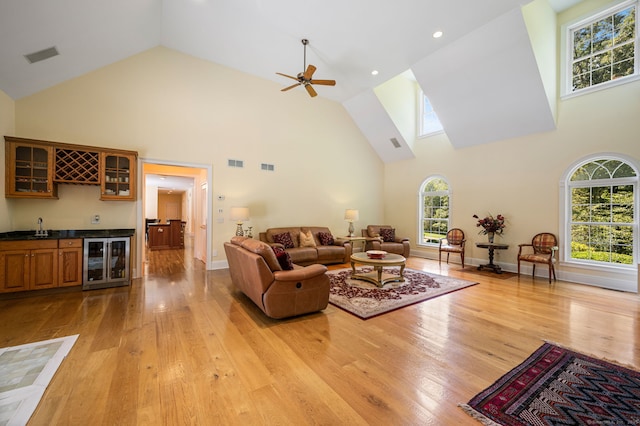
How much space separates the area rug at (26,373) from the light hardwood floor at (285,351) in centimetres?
7

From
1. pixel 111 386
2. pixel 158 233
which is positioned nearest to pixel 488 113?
pixel 111 386

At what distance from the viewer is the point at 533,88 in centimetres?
518

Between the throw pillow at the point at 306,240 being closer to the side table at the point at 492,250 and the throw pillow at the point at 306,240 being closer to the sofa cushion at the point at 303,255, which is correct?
the sofa cushion at the point at 303,255

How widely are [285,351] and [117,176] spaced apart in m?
4.51

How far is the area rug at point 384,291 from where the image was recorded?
372 centimetres

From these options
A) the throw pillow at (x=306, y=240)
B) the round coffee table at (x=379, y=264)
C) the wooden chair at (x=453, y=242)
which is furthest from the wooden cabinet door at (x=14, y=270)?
the wooden chair at (x=453, y=242)

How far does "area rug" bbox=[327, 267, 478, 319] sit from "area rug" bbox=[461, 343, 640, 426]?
62.1 inches

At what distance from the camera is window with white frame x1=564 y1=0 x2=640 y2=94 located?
477 cm

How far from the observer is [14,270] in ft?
12.4

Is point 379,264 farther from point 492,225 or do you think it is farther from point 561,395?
Result: point 492,225

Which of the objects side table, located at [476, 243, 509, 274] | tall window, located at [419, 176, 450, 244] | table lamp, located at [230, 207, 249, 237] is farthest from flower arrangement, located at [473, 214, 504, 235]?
table lamp, located at [230, 207, 249, 237]

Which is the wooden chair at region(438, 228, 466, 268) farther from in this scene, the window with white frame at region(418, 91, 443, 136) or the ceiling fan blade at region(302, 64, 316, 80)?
the ceiling fan blade at region(302, 64, 316, 80)

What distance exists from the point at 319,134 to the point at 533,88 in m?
4.87

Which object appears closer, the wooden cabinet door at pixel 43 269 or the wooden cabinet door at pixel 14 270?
the wooden cabinet door at pixel 14 270
